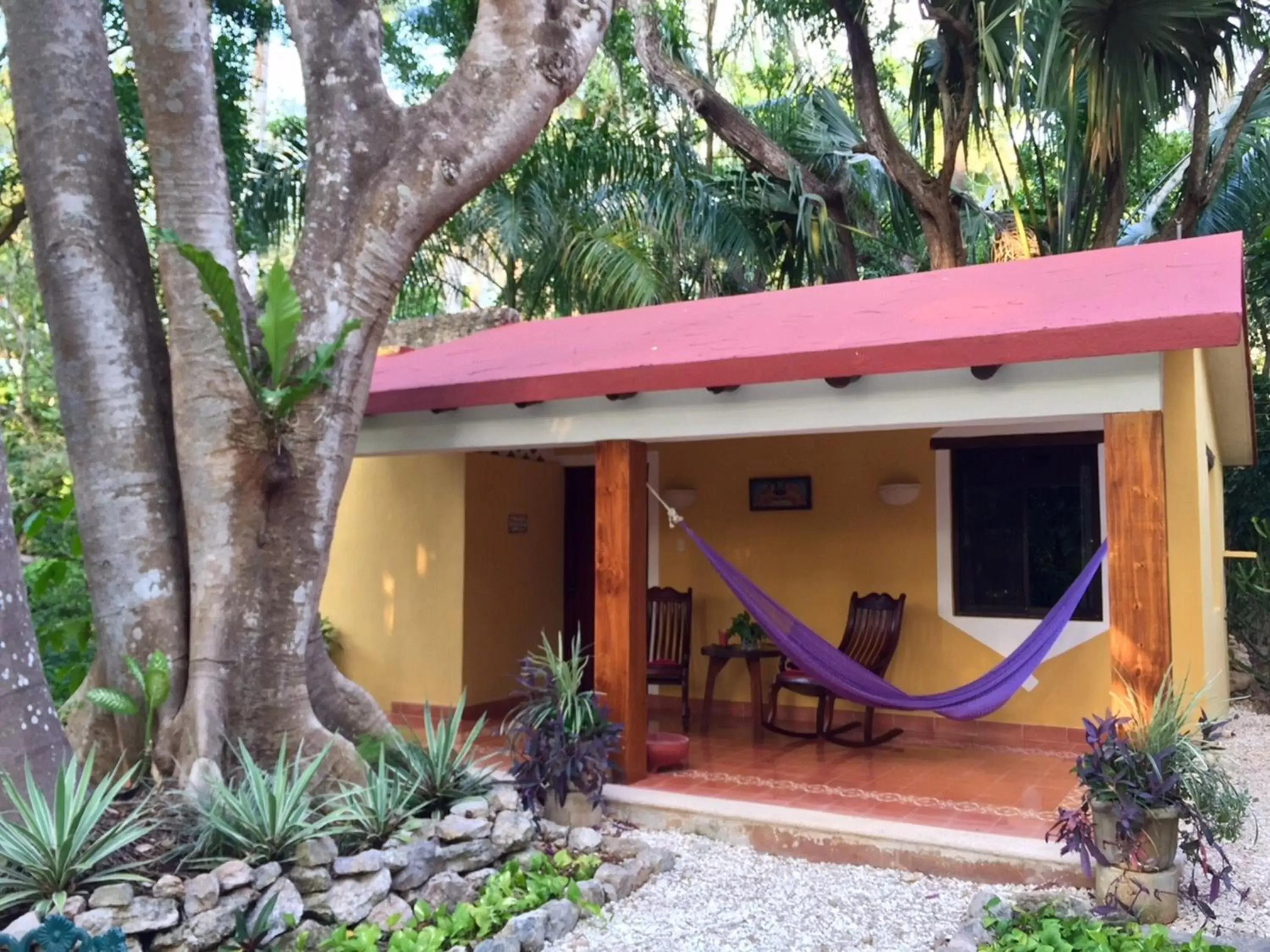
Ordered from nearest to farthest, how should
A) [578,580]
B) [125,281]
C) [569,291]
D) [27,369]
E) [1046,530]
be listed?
[125,281] < [1046,530] < [578,580] < [569,291] < [27,369]

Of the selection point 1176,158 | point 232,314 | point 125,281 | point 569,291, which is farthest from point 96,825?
point 1176,158

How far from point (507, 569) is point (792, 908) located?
14.3ft

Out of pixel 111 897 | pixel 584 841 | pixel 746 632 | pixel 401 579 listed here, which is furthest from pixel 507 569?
pixel 111 897

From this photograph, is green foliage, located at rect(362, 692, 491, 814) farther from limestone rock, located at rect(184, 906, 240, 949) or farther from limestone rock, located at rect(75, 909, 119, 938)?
limestone rock, located at rect(75, 909, 119, 938)

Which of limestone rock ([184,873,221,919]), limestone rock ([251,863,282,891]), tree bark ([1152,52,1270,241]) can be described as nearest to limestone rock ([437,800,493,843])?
limestone rock ([251,863,282,891])

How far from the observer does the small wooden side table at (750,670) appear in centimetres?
672

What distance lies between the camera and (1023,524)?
268 inches

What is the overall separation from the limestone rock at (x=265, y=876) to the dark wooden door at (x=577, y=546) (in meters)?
5.03

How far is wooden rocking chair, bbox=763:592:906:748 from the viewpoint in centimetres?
647

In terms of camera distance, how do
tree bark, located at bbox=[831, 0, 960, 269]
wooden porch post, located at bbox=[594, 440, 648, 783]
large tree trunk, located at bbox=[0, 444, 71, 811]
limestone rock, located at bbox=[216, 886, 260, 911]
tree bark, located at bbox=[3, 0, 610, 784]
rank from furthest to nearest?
tree bark, located at bbox=[831, 0, 960, 269]
wooden porch post, located at bbox=[594, 440, 648, 783]
tree bark, located at bbox=[3, 0, 610, 784]
large tree trunk, located at bbox=[0, 444, 71, 811]
limestone rock, located at bbox=[216, 886, 260, 911]

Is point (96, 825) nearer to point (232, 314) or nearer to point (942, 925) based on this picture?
point (232, 314)

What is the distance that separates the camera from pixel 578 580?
8742 millimetres

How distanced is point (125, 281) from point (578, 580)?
4645 mm

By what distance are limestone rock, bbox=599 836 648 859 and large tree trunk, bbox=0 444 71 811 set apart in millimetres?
2196
